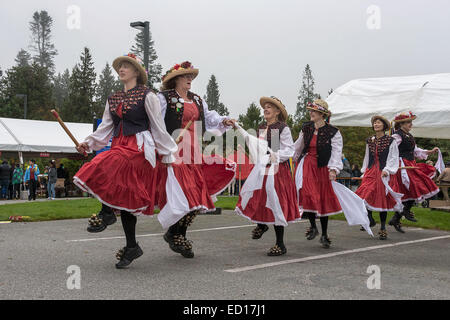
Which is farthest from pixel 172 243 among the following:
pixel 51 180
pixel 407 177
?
pixel 51 180

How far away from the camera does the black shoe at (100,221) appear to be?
539 centimetres

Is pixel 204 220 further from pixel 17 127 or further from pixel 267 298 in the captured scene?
pixel 17 127

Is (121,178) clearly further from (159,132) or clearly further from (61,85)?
(61,85)

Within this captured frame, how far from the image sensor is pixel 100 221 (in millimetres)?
5434

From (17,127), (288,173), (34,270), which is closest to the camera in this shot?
(34,270)

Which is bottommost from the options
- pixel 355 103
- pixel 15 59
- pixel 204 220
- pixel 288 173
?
pixel 204 220

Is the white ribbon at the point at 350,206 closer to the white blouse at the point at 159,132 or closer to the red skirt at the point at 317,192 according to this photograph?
the red skirt at the point at 317,192

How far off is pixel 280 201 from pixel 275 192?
0.50ft

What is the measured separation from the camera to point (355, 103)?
9.64 metres

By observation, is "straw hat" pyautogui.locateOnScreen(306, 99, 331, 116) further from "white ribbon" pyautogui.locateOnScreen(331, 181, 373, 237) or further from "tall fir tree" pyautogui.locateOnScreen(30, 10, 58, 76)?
"tall fir tree" pyautogui.locateOnScreen(30, 10, 58, 76)

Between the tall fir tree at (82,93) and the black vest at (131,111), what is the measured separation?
57.3 metres

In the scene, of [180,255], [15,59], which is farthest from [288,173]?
[15,59]

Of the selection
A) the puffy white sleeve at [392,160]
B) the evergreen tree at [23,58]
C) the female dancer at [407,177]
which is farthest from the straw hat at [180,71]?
the evergreen tree at [23,58]

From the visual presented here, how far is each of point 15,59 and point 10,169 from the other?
296 ft
